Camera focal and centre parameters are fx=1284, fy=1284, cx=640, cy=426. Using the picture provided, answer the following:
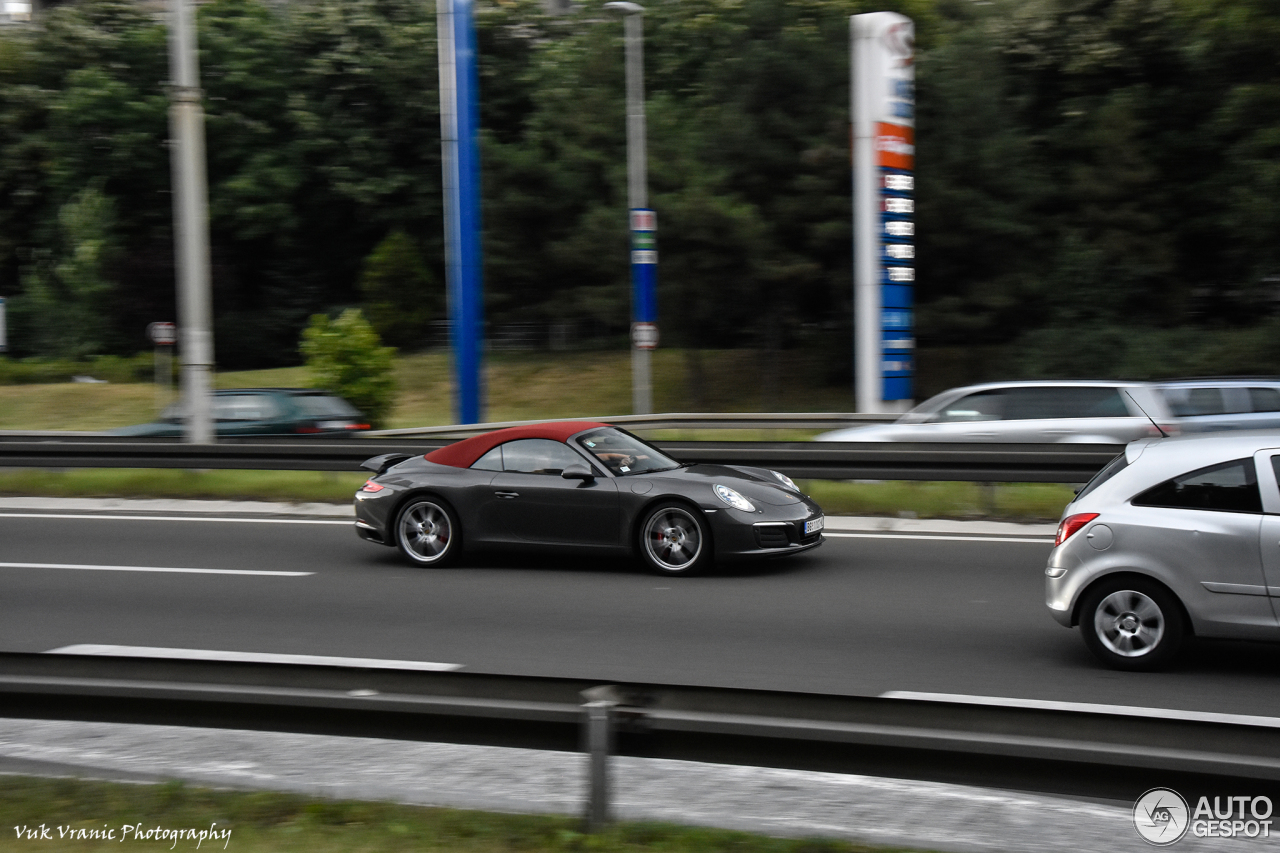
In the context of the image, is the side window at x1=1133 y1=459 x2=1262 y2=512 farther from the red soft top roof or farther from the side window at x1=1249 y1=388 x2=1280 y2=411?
the side window at x1=1249 y1=388 x2=1280 y2=411

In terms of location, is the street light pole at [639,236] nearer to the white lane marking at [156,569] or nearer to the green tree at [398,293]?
the green tree at [398,293]

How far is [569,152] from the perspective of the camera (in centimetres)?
3953

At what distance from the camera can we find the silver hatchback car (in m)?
6.52

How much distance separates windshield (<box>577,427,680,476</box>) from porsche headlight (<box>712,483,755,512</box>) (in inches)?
26.7

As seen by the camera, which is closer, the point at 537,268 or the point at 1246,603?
the point at 1246,603

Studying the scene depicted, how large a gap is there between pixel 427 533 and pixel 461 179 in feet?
49.3

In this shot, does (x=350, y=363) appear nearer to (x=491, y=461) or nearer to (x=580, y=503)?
(x=491, y=461)

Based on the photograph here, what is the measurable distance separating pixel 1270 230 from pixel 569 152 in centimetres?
1972

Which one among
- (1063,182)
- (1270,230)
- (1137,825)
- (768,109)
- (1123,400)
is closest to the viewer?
(1137,825)

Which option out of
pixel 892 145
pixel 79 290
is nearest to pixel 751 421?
pixel 892 145

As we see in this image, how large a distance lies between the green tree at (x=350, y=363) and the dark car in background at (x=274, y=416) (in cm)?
838

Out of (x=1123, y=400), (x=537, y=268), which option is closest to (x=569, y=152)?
(x=537, y=268)

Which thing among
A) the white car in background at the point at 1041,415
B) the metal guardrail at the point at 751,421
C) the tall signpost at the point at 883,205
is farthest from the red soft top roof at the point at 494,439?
the tall signpost at the point at 883,205

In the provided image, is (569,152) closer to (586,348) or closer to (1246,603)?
(586,348)
